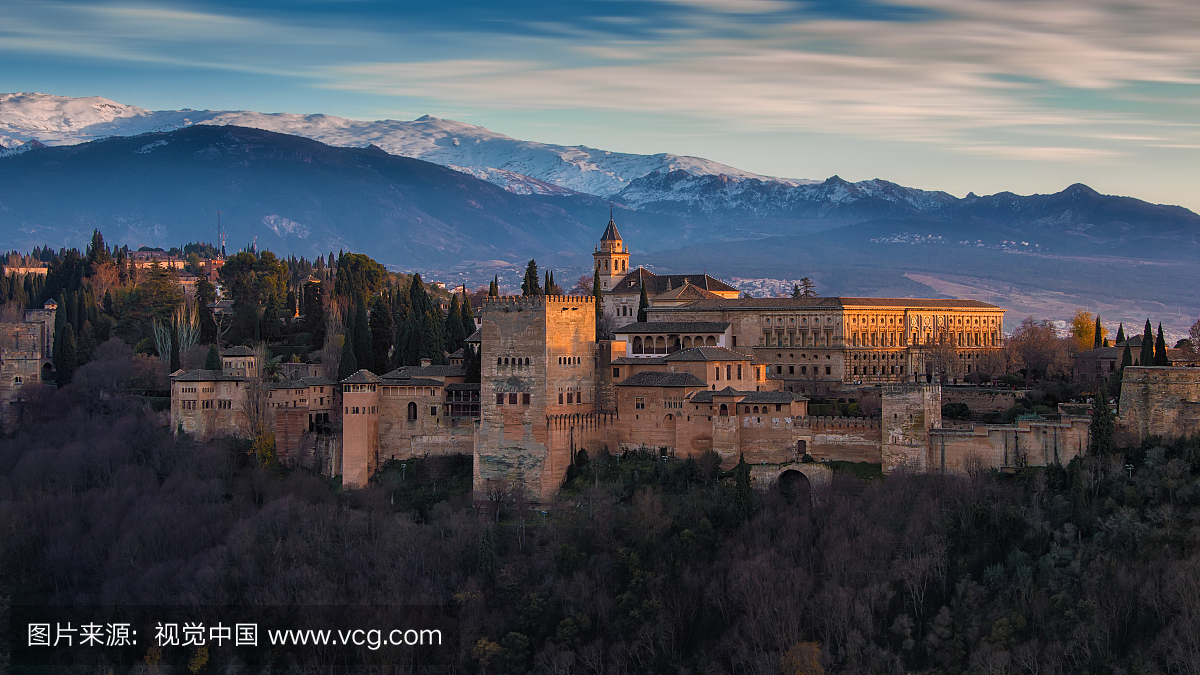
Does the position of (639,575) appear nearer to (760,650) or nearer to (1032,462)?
(760,650)

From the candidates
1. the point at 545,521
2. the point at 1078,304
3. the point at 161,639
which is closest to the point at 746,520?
the point at 545,521

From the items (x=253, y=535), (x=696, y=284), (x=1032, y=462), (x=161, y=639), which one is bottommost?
(x=161, y=639)

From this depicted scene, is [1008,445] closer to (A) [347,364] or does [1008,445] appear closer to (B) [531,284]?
(B) [531,284]

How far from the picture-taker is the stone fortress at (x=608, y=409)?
44.7 meters

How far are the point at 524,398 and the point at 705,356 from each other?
7.22 meters

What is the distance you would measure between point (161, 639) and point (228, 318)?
3419cm

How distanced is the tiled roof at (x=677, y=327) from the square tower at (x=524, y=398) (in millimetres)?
10614

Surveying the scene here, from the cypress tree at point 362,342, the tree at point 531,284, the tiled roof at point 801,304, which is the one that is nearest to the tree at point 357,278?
the cypress tree at point 362,342

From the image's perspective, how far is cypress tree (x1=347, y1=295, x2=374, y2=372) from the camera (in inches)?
2429

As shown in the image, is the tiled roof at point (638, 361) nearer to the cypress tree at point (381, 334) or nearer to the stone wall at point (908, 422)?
the stone wall at point (908, 422)

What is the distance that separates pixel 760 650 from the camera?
3981 centimetres

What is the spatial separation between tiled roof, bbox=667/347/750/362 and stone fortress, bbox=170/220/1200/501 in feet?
0.28

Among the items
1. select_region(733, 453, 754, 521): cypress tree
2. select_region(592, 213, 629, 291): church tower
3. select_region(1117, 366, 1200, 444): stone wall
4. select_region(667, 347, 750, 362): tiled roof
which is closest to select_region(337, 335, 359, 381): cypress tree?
select_region(667, 347, 750, 362): tiled roof

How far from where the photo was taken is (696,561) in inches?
1724
